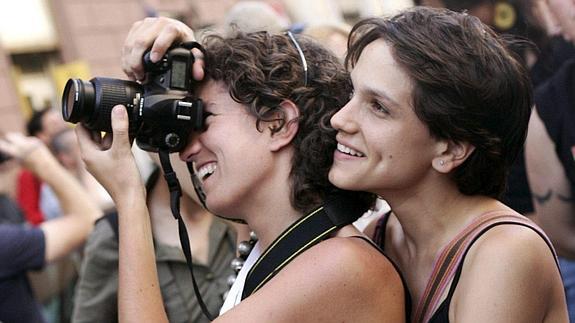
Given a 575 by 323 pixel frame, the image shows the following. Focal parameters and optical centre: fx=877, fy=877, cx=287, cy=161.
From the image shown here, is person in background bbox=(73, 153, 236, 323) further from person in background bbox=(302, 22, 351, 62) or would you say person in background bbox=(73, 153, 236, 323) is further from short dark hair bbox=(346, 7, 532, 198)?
short dark hair bbox=(346, 7, 532, 198)

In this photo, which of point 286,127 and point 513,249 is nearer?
point 513,249

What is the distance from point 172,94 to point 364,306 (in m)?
0.61

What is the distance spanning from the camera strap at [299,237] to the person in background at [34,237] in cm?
121

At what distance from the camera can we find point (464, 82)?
1.67 meters

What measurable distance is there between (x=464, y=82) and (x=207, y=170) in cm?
60

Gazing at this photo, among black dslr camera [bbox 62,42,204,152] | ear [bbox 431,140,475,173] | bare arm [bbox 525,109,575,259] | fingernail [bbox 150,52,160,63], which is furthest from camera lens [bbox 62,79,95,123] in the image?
bare arm [bbox 525,109,575,259]

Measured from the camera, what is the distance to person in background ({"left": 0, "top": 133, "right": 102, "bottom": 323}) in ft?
8.98

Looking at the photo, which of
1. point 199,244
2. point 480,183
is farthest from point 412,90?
point 199,244

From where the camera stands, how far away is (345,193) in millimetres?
1847

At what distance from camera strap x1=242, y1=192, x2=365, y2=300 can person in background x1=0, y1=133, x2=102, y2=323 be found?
1.21 m

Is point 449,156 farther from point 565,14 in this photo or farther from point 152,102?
point 565,14

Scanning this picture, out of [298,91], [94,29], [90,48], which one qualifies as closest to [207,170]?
[298,91]

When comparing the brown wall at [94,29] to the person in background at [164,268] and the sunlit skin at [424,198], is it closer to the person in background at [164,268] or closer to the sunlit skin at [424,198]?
the person in background at [164,268]

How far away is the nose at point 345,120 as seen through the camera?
5.74ft
